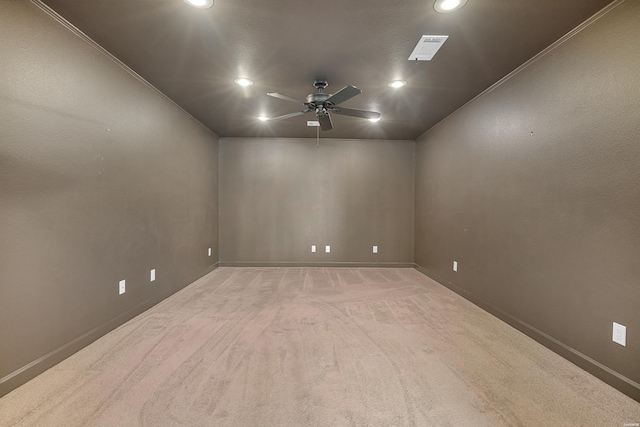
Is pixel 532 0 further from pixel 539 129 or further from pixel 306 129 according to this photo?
pixel 306 129

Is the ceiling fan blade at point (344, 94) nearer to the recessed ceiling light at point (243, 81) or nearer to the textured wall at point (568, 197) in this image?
the recessed ceiling light at point (243, 81)

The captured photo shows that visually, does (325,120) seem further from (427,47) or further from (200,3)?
(200,3)

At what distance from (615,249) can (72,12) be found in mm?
4058

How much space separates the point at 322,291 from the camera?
3.77m

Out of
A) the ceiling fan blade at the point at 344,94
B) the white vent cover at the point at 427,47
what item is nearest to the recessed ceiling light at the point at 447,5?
the white vent cover at the point at 427,47

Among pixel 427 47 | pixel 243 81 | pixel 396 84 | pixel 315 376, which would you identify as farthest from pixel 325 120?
pixel 315 376

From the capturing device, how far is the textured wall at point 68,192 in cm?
172

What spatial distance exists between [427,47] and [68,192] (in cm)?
307

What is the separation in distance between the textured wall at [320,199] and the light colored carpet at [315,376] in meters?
2.32

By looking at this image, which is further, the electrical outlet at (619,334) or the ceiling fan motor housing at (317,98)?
the ceiling fan motor housing at (317,98)

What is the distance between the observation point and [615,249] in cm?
180

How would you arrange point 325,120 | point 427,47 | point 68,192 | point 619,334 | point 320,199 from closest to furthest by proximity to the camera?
point 619,334 → point 68,192 → point 427,47 → point 325,120 → point 320,199

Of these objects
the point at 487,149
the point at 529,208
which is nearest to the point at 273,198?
the point at 487,149

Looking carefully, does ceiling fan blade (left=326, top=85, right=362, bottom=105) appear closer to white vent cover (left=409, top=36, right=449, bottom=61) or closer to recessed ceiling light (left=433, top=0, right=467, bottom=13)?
white vent cover (left=409, top=36, right=449, bottom=61)
